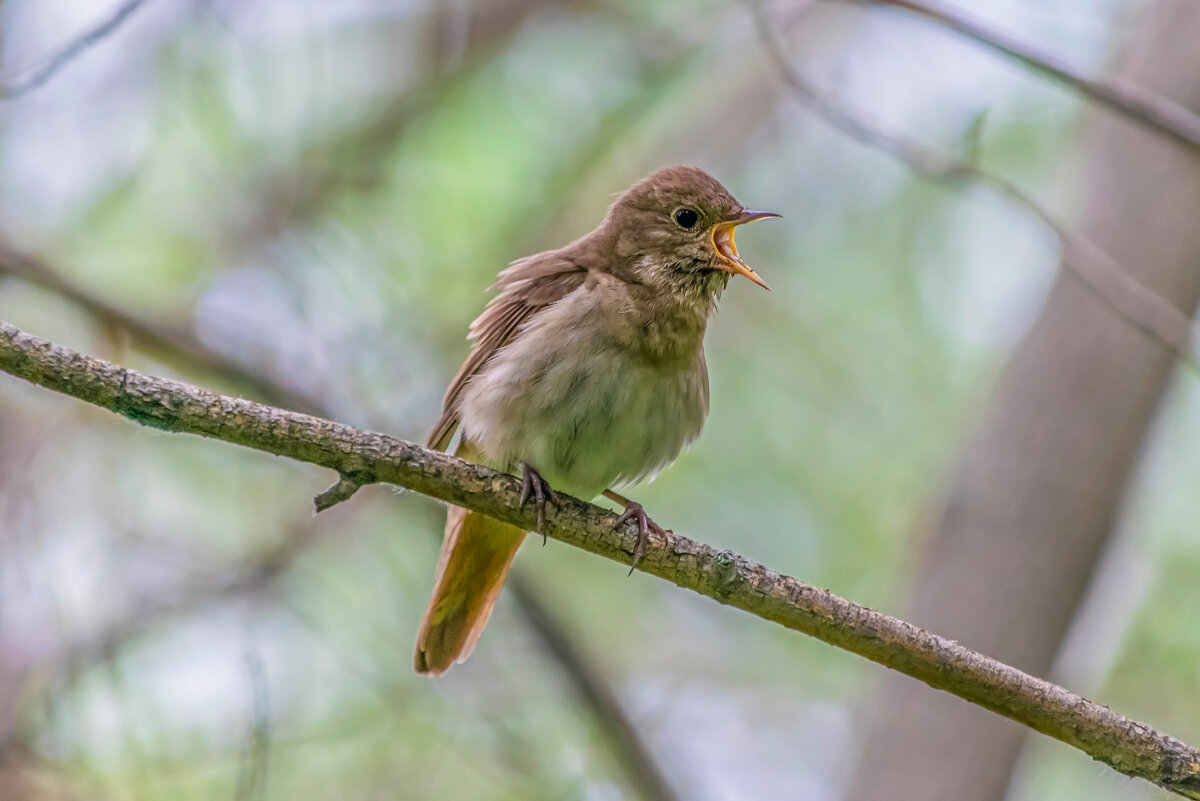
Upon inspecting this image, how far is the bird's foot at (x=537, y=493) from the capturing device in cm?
377

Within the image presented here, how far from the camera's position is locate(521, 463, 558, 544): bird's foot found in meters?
3.77

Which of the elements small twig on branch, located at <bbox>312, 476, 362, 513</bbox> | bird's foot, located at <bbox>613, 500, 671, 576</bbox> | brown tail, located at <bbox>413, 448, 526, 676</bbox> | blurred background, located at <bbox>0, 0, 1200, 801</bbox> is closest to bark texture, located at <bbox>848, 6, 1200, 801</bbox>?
blurred background, located at <bbox>0, 0, 1200, 801</bbox>

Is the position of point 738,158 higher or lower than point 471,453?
higher

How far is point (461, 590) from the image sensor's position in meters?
4.77

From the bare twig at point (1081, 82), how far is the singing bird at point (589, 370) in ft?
3.54

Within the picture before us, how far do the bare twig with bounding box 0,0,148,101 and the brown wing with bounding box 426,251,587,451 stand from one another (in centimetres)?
179

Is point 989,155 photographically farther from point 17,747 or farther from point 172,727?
point 17,747

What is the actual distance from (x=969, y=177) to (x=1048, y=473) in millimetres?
2246

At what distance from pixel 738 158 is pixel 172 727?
6288mm

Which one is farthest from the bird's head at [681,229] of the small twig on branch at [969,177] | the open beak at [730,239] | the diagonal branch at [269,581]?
the diagonal branch at [269,581]

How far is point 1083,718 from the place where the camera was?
10.8 ft

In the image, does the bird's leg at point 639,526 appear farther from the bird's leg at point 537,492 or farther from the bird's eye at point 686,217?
the bird's eye at point 686,217

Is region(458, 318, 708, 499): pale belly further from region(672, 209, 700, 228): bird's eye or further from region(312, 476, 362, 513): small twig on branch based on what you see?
region(312, 476, 362, 513): small twig on branch

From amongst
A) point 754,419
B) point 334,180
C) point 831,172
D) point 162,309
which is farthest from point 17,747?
point 831,172
